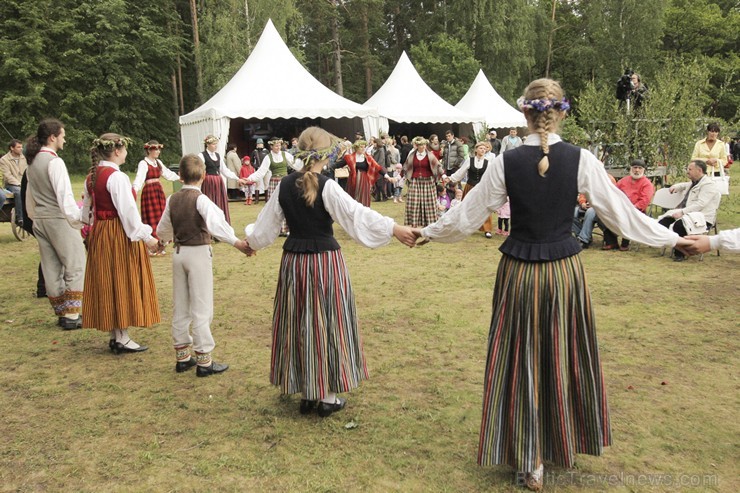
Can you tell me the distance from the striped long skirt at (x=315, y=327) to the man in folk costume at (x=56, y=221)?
7.59 feet

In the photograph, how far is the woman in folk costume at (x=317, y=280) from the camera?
336 cm

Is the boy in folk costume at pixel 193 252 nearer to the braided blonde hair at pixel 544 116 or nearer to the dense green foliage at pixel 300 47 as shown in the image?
the braided blonde hair at pixel 544 116

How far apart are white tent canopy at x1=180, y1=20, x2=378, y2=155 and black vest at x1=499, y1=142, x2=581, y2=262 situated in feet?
45.1

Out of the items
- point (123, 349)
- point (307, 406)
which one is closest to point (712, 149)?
point (307, 406)

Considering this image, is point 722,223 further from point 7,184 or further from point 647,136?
point 7,184

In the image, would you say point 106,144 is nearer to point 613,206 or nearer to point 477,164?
point 613,206

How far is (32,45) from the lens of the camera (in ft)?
86.8

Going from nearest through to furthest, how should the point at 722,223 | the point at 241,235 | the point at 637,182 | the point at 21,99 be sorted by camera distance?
the point at 637,182 < the point at 722,223 < the point at 241,235 < the point at 21,99

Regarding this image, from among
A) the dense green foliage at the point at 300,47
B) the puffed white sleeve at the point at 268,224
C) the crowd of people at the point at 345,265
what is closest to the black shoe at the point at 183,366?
the crowd of people at the point at 345,265

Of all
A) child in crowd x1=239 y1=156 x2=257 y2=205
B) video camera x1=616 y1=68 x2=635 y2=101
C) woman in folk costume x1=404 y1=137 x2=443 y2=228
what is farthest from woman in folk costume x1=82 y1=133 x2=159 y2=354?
child in crowd x1=239 y1=156 x2=257 y2=205

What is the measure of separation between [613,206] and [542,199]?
37 centimetres

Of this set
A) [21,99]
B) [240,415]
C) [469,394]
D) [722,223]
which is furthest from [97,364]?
[21,99]

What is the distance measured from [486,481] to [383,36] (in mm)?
39246

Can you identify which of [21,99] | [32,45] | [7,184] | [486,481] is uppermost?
[32,45]
